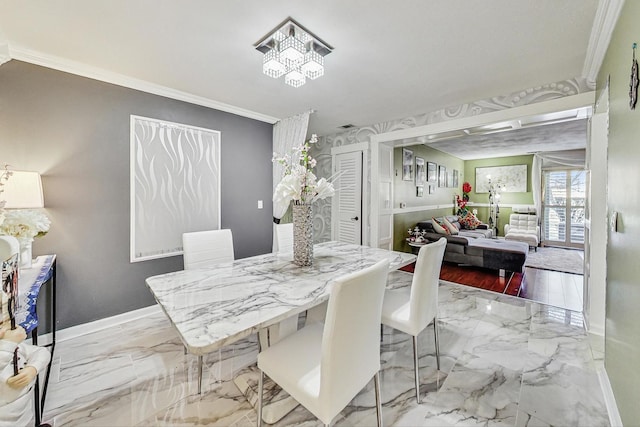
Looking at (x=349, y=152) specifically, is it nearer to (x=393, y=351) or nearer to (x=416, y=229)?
(x=416, y=229)

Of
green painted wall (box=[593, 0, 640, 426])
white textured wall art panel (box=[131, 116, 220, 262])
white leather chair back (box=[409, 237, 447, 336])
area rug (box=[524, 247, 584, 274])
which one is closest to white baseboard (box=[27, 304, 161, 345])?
white textured wall art panel (box=[131, 116, 220, 262])

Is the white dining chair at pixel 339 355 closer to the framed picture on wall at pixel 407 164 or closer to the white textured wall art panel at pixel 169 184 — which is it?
the white textured wall art panel at pixel 169 184

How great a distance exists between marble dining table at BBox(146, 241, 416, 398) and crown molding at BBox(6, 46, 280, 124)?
2.03m

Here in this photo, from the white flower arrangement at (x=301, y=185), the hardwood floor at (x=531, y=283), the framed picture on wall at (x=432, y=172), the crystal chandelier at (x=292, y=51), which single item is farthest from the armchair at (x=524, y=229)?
the crystal chandelier at (x=292, y=51)

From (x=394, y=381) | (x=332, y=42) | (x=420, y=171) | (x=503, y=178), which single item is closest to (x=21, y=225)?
(x=332, y=42)

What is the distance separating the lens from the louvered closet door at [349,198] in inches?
161

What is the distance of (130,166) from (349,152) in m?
Result: 2.95

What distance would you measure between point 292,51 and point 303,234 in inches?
50.1

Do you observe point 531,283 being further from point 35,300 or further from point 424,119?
point 35,300

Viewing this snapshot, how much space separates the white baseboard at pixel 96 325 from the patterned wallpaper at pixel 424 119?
289 centimetres

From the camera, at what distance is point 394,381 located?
1709mm

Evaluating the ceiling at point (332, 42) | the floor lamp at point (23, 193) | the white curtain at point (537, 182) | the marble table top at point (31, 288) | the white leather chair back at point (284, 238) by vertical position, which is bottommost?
the marble table top at point (31, 288)

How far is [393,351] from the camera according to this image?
6.73ft

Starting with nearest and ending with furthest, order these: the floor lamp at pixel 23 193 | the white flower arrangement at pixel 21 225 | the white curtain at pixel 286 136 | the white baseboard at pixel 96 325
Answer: the white flower arrangement at pixel 21 225 → the floor lamp at pixel 23 193 → the white baseboard at pixel 96 325 → the white curtain at pixel 286 136
